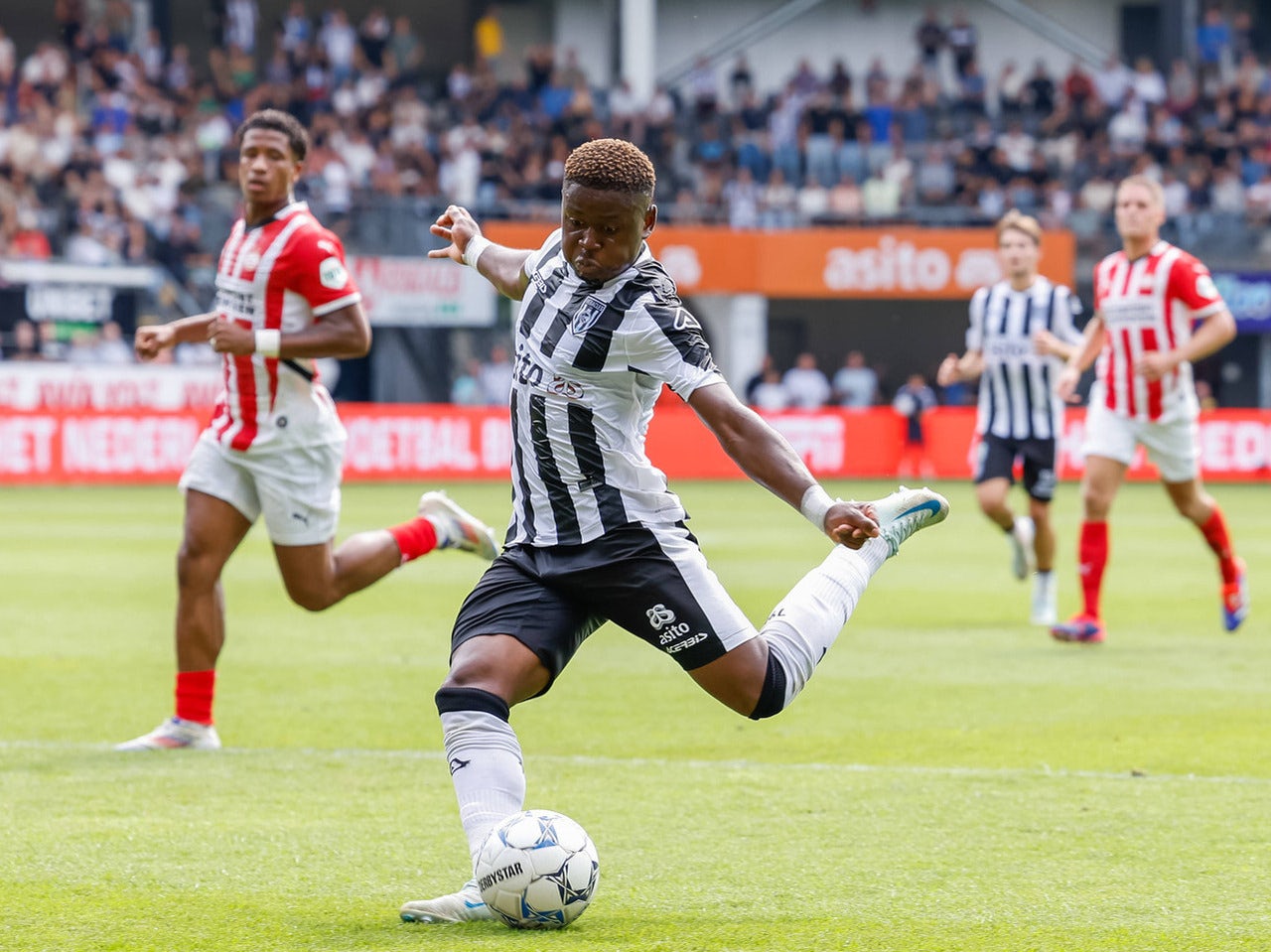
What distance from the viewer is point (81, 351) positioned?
84.3ft

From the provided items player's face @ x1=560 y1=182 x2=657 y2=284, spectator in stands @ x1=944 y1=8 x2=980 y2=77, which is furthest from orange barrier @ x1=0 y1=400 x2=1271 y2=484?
player's face @ x1=560 y1=182 x2=657 y2=284

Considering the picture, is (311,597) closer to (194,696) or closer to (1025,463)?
(194,696)

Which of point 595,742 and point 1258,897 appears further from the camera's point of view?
point 595,742

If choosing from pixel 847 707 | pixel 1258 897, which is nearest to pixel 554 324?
pixel 1258 897

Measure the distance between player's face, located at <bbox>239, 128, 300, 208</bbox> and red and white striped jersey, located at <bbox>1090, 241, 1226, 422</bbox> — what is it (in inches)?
206

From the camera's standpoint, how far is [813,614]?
505 centimetres

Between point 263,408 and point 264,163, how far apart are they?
0.97 meters

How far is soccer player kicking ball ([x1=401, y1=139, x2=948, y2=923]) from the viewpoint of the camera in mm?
4434

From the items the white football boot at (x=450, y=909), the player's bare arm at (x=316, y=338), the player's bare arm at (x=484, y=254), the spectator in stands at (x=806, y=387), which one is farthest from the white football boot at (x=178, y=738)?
the spectator in stands at (x=806, y=387)

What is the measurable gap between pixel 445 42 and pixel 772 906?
112ft

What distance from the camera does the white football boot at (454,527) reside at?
8.35 meters

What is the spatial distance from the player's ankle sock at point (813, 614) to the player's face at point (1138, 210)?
5.44 metres

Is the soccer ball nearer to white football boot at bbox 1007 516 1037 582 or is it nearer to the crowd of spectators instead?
white football boot at bbox 1007 516 1037 582

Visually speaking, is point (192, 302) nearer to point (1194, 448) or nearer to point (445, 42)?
point (445, 42)
